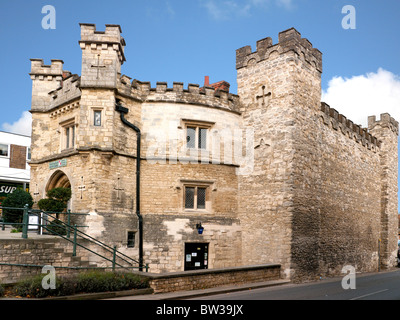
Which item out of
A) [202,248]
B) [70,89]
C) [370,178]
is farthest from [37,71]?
[370,178]

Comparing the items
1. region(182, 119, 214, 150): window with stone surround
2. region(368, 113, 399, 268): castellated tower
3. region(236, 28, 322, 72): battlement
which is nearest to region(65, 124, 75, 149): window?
region(182, 119, 214, 150): window with stone surround

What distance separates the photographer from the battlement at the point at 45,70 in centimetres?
1931

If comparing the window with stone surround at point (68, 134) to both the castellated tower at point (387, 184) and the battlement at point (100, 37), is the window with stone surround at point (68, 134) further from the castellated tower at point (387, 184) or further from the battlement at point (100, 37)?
the castellated tower at point (387, 184)

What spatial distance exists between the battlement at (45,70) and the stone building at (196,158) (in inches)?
1.9

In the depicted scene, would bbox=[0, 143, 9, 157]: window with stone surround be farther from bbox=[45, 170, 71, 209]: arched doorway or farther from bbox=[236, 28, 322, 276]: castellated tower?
bbox=[236, 28, 322, 276]: castellated tower

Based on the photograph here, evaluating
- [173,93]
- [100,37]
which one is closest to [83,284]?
[173,93]

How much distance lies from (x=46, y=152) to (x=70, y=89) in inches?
129

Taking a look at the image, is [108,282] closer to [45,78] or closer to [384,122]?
[45,78]

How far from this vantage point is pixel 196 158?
18.1 meters

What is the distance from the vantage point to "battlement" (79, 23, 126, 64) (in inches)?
652

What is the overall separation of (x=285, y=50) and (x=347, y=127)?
7456 mm

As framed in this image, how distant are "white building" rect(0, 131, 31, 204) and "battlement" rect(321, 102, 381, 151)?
25.1 meters

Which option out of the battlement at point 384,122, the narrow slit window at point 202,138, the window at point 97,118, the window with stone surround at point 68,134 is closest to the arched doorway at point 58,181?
the window with stone surround at point 68,134
